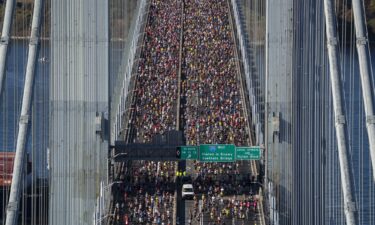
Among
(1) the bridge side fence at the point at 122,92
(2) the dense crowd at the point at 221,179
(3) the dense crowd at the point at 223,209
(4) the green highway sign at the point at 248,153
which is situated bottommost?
(3) the dense crowd at the point at 223,209

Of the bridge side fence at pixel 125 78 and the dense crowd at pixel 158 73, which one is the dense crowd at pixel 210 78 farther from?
the bridge side fence at pixel 125 78

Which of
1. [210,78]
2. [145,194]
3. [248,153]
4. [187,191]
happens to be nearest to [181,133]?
[187,191]

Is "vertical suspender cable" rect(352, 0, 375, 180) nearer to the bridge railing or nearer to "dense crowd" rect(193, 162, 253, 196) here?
"dense crowd" rect(193, 162, 253, 196)

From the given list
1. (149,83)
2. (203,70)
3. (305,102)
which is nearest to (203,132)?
(149,83)

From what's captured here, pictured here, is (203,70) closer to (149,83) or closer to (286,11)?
(149,83)

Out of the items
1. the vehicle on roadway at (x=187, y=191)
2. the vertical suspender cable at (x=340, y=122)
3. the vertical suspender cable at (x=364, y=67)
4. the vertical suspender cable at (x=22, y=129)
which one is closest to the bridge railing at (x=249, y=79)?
the vehicle on roadway at (x=187, y=191)

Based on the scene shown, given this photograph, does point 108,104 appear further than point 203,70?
No

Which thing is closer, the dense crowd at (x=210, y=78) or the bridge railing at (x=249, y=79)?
the bridge railing at (x=249, y=79)
